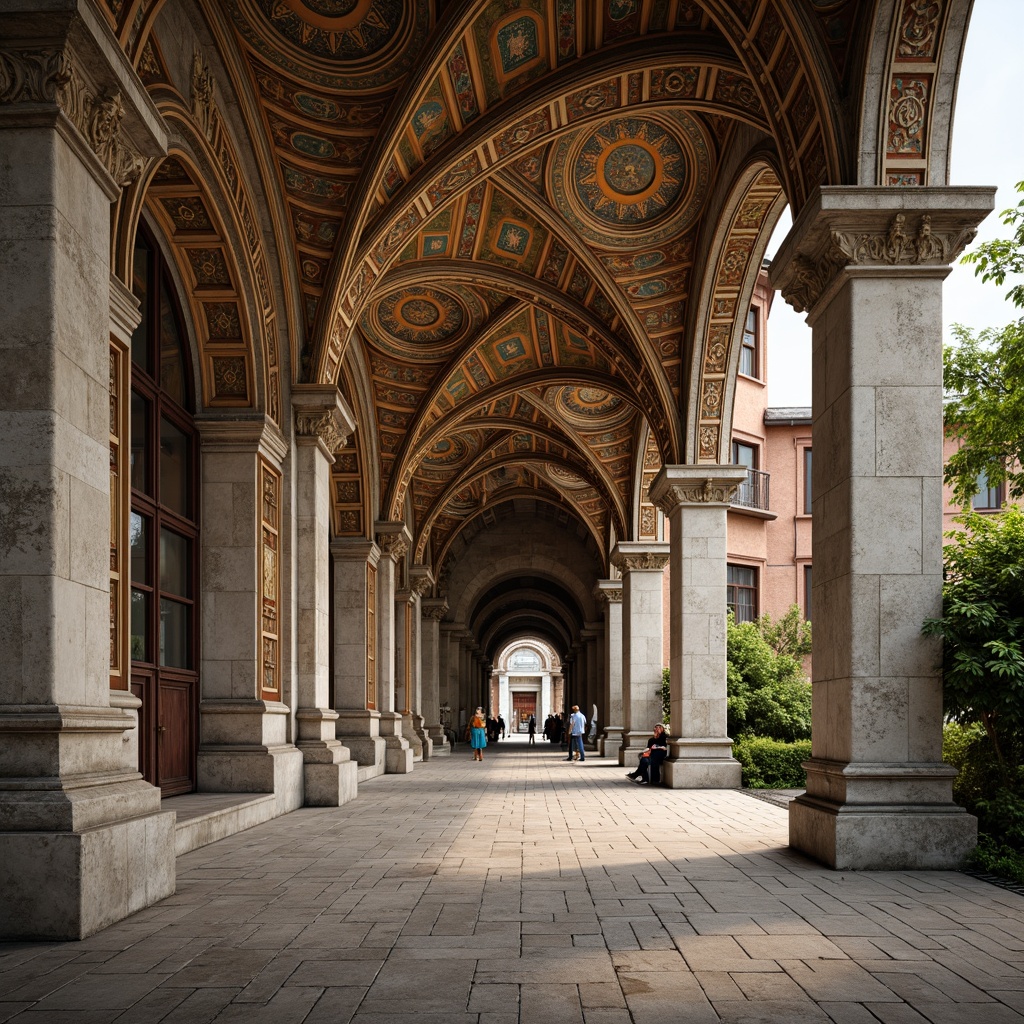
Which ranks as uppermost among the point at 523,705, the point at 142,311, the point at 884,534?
the point at 142,311

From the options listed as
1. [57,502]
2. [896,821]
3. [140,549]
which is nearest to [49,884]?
[57,502]

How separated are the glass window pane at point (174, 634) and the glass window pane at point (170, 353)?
7.14 feet

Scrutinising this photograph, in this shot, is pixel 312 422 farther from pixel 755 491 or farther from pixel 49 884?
pixel 755 491

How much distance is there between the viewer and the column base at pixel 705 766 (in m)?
16.9

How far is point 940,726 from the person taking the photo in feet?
27.4

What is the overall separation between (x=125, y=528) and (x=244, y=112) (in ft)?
17.9

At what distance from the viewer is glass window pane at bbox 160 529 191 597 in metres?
11.3

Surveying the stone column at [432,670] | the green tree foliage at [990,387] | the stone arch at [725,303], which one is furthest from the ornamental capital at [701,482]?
the stone column at [432,670]

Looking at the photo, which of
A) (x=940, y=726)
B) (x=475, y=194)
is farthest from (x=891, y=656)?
(x=475, y=194)

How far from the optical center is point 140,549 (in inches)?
417

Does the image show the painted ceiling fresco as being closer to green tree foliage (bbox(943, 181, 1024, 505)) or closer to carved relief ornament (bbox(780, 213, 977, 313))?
carved relief ornament (bbox(780, 213, 977, 313))

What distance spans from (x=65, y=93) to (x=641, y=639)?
1849 cm

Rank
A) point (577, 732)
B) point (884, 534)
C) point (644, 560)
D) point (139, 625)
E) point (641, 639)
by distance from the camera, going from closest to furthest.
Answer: point (884, 534) < point (139, 625) < point (641, 639) < point (644, 560) < point (577, 732)

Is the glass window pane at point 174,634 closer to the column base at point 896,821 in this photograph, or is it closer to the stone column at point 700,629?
the column base at point 896,821
